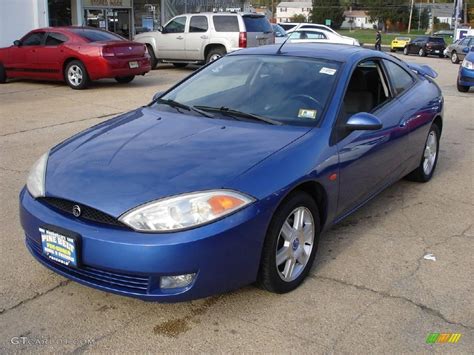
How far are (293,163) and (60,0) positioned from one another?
66.3 feet

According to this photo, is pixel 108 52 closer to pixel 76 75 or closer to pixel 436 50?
pixel 76 75

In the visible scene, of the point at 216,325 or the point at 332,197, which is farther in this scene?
the point at 332,197

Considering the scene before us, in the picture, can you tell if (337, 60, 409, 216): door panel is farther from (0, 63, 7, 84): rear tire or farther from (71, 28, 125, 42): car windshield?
(0, 63, 7, 84): rear tire

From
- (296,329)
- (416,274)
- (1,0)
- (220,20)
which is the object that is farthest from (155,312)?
(1,0)

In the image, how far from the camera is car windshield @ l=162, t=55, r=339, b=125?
404cm

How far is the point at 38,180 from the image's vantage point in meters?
3.42

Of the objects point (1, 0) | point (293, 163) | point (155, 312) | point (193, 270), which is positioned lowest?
point (155, 312)

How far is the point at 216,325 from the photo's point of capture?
10.3ft

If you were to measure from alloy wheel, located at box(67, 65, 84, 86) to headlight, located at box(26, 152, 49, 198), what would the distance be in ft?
32.9

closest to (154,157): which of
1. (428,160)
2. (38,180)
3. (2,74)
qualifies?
(38,180)

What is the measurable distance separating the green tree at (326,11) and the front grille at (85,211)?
106 m

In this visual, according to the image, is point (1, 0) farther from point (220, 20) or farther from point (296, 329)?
point (296, 329)

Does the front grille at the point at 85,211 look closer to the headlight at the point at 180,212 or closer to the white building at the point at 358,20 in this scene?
the headlight at the point at 180,212

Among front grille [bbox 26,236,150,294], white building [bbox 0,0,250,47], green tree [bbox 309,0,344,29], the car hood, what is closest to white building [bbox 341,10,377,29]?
green tree [bbox 309,0,344,29]
